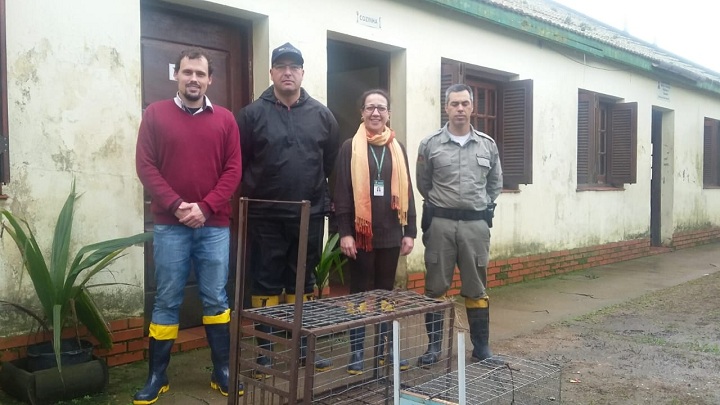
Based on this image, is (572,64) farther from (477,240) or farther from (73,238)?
(73,238)

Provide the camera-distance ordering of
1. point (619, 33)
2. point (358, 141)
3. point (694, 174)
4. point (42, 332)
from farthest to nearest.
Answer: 1. point (619, 33)
2. point (694, 174)
3. point (358, 141)
4. point (42, 332)

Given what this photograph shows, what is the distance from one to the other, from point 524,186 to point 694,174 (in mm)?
5885

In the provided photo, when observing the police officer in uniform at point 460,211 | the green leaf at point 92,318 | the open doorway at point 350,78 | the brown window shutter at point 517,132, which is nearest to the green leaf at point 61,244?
the green leaf at point 92,318

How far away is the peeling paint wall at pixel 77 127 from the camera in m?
3.67

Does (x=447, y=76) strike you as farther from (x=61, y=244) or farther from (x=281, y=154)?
(x=61, y=244)

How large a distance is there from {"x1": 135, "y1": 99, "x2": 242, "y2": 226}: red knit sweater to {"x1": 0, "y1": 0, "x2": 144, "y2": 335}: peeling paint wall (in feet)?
2.19

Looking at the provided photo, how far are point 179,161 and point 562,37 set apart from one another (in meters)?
6.09

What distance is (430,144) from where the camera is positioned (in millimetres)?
4441

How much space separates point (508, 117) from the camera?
754cm

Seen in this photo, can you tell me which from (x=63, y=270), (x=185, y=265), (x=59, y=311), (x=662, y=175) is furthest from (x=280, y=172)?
(x=662, y=175)

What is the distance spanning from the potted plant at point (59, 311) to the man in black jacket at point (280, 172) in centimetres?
76

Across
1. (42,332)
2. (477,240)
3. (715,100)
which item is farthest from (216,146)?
(715,100)

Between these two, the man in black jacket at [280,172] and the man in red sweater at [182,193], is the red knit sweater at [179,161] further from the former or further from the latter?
the man in black jacket at [280,172]

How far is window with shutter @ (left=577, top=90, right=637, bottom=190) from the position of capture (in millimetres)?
8844
